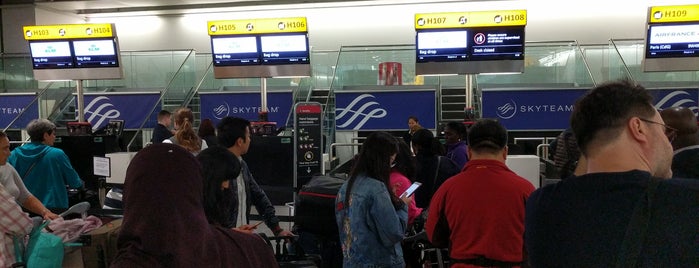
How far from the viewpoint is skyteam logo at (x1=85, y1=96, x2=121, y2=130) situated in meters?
12.1

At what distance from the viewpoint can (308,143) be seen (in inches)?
286

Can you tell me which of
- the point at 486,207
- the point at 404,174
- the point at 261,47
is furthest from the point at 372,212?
the point at 261,47

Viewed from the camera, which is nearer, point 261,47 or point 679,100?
point 261,47

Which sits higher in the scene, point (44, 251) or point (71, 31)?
point (71, 31)

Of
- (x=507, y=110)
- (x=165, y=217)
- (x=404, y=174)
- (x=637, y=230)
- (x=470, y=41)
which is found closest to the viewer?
(x=637, y=230)

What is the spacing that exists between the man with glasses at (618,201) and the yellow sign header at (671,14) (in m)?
8.21

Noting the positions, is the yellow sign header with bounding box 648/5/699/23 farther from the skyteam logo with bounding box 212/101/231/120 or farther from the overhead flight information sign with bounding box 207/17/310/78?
the skyteam logo with bounding box 212/101/231/120

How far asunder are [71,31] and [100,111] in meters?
3.02

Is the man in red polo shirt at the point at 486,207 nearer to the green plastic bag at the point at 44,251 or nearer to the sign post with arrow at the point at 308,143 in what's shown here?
the green plastic bag at the point at 44,251

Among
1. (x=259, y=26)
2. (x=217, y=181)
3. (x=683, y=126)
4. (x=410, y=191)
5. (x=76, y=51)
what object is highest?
(x=259, y=26)

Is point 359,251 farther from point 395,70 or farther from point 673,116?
point 395,70

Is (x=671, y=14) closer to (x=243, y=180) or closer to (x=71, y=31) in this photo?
(x=243, y=180)

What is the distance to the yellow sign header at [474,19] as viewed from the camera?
338 inches

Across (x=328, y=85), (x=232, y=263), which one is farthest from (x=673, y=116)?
(x=328, y=85)
